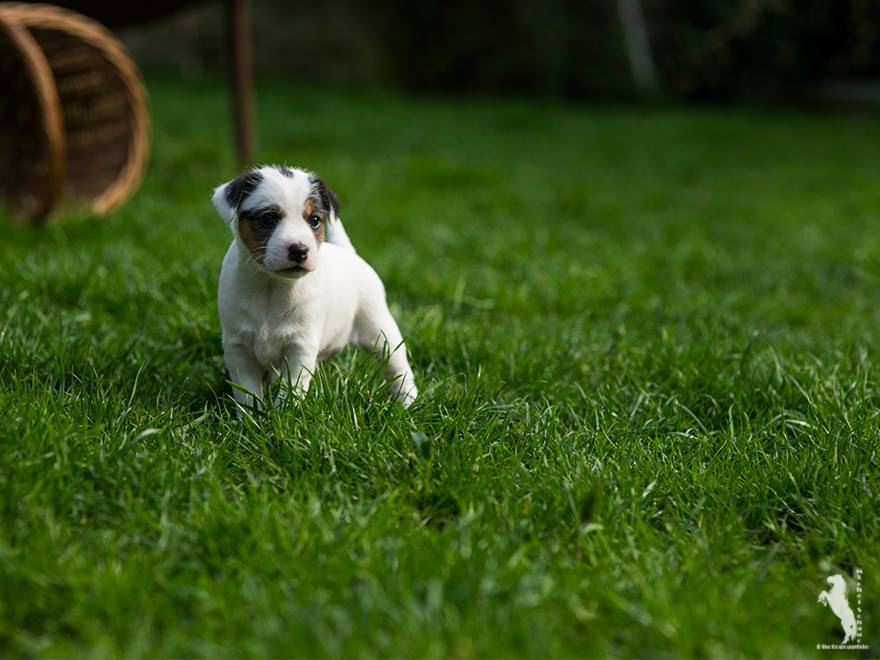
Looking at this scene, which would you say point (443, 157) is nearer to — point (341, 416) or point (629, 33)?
point (341, 416)

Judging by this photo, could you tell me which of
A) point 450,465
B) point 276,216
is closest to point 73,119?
point 276,216

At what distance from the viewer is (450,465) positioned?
2420mm

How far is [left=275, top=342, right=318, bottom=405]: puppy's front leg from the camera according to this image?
2691 millimetres

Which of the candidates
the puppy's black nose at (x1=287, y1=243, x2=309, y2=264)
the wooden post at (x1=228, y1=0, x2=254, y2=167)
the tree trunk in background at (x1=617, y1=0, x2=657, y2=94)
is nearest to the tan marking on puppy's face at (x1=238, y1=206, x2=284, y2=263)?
the puppy's black nose at (x1=287, y1=243, x2=309, y2=264)

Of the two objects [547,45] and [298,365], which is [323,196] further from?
[547,45]

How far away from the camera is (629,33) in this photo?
14648mm

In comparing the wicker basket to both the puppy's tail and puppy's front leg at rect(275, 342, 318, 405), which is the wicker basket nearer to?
the puppy's tail

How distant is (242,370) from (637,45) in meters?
13.4

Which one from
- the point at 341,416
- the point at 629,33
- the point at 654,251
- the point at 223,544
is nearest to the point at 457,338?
the point at 341,416

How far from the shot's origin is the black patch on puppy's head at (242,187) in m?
2.68

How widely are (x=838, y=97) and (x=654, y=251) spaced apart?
10.9 metres

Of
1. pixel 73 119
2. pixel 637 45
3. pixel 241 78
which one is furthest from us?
pixel 637 45

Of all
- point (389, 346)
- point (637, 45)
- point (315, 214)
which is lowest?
point (637, 45)

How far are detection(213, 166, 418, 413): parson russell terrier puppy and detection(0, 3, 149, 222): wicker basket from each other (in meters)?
2.39
